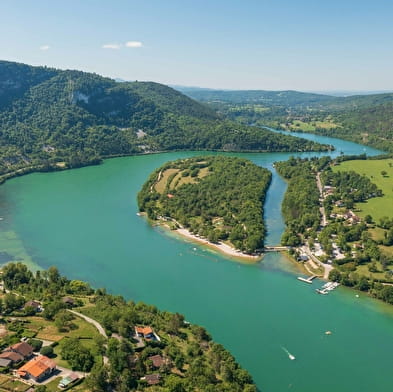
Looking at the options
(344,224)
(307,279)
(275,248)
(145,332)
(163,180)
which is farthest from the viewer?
(163,180)

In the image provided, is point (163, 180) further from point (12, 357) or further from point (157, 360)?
point (12, 357)

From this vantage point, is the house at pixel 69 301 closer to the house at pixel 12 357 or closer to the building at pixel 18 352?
the building at pixel 18 352

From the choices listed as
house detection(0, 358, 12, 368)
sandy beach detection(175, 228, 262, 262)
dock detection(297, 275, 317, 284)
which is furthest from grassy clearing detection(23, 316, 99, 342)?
dock detection(297, 275, 317, 284)

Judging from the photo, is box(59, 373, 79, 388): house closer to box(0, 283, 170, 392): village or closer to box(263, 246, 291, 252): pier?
box(0, 283, 170, 392): village

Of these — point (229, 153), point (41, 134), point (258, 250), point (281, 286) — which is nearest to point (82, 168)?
point (41, 134)

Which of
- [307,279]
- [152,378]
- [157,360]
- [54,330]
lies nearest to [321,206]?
A: [307,279]

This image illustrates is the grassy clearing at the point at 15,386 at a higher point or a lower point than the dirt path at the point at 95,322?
lower

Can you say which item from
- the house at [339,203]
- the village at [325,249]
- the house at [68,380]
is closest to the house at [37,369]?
the house at [68,380]

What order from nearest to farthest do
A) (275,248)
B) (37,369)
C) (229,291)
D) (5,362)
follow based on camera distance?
(37,369), (5,362), (229,291), (275,248)
